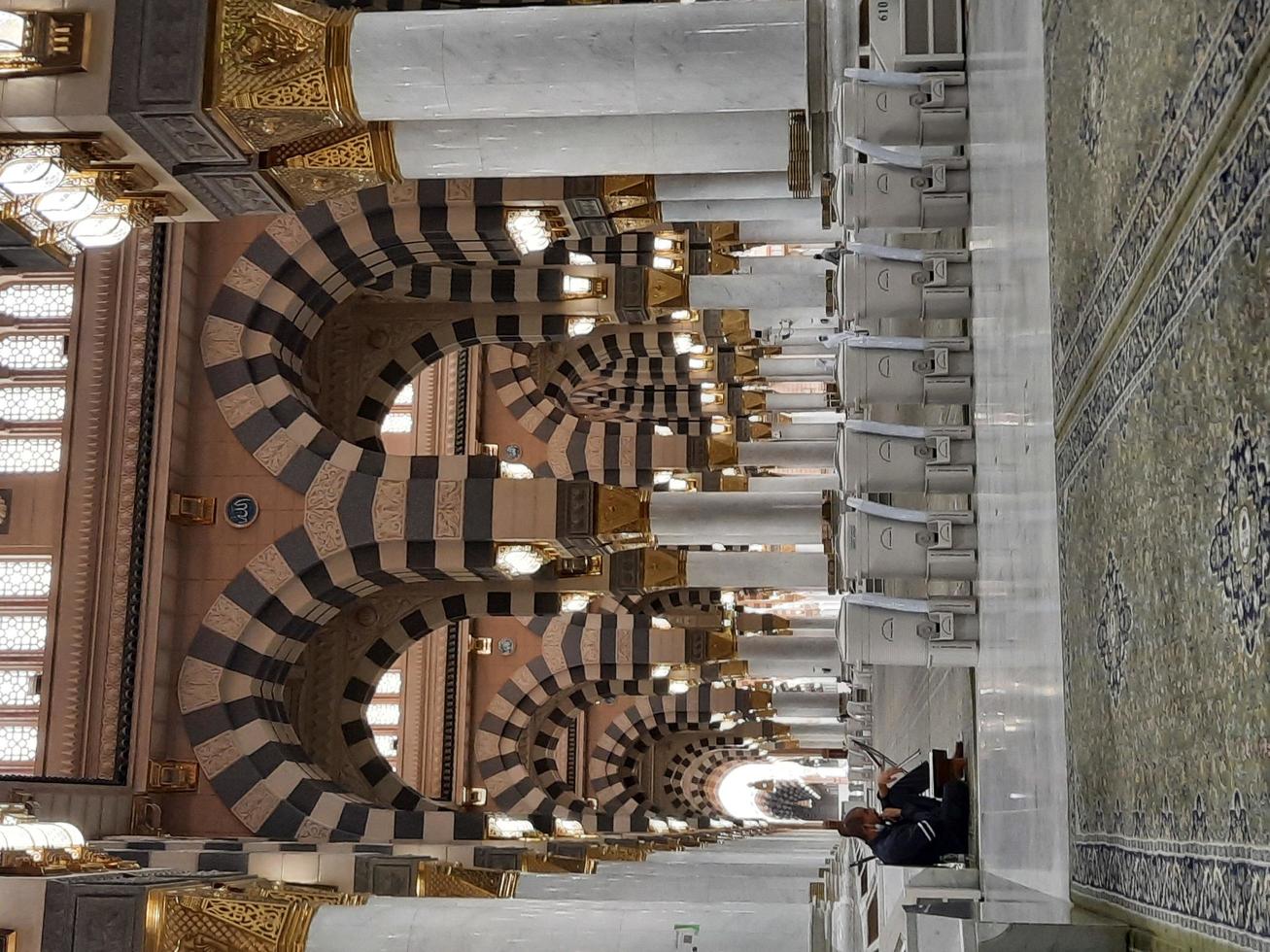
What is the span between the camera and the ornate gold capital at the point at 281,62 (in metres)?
5.46

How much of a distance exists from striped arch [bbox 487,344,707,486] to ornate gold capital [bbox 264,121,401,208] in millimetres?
5970

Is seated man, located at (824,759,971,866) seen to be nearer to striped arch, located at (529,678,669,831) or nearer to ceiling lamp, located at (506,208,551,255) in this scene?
ceiling lamp, located at (506,208,551,255)

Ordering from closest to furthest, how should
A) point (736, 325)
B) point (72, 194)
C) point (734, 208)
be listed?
1. point (72, 194)
2. point (734, 208)
3. point (736, 325)

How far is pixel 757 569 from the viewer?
383 inches

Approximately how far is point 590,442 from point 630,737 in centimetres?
936

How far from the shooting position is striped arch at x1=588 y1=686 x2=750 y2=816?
64.7ft

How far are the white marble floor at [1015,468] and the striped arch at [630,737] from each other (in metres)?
15.1

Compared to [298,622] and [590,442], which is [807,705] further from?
[298,622]

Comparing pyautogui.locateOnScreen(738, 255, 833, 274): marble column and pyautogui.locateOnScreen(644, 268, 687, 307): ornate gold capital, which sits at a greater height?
pyautogui.locateOnScreen(738, 255, 833, 274): marble column

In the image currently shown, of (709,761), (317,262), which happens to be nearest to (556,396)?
(317,262)

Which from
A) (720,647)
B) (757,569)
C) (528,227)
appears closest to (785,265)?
(757,569)

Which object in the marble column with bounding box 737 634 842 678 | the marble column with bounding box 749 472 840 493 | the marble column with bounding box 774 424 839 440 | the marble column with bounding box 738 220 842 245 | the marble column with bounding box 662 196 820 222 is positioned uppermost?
the marble column with bounding box 738 220 842 245

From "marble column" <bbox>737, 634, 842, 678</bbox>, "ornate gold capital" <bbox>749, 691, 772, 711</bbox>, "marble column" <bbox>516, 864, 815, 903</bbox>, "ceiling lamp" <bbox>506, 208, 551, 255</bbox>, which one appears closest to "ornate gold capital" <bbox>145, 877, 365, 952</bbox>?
"marble column" <bbox>516, 864, 815, 903</bbox>

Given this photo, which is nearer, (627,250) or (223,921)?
(223,921)
